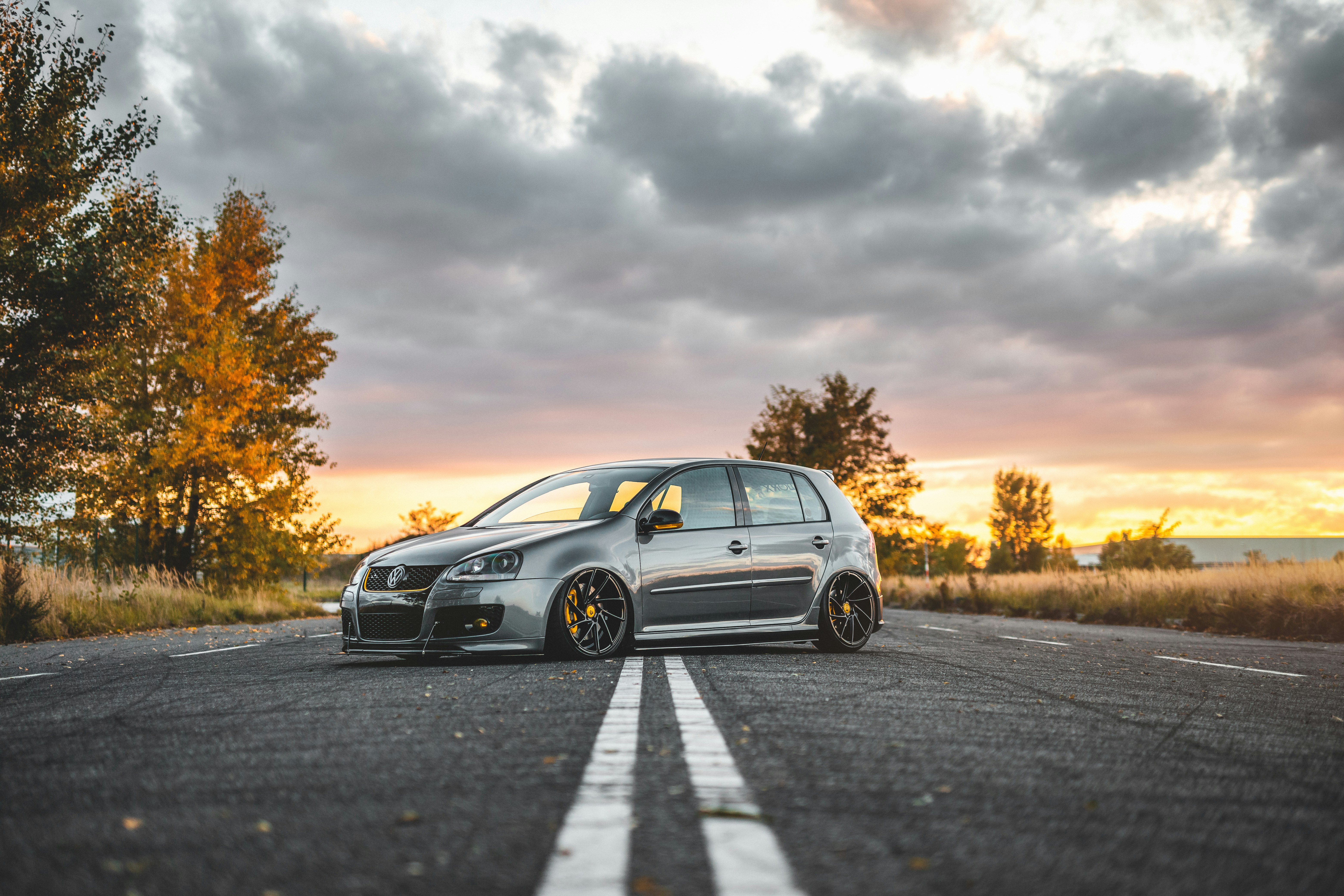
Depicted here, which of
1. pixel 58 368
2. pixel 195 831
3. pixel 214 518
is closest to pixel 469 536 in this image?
pixel 195 831

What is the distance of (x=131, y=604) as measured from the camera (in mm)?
16953

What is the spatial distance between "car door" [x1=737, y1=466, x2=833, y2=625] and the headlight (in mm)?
2201

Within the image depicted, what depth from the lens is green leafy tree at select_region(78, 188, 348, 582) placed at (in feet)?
87.1

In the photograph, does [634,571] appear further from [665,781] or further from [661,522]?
[665,781]

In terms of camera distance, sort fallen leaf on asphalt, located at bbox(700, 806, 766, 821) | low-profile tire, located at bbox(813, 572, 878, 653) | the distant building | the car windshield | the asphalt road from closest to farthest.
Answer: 1. the asphalt road
2. fallen leaf on asphalt, located at bbox(700, 806, 766, 821)
3. the car windshield
4. low-profile tire, located at bbox(813, 572, 878, 653)
5. the distant building

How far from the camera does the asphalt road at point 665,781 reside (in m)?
2.60

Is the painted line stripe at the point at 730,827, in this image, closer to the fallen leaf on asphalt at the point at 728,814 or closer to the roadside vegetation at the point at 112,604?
the fallen leaf on asphalt at the point at 728,814

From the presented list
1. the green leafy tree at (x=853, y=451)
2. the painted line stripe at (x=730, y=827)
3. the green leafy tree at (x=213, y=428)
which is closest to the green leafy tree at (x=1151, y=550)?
the green leafy tree at (x=853, y=451)

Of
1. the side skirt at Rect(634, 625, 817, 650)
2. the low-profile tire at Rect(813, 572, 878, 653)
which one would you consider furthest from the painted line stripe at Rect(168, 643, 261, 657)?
the low-profile tire at Rect(813, 572, 878, 653)

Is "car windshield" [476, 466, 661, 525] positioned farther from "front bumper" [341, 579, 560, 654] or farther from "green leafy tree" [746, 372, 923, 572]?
"green leafy tree" [746, 372, 923, 572]

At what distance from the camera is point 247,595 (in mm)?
23250

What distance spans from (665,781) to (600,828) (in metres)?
0.67

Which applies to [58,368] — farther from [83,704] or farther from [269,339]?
[83,704]

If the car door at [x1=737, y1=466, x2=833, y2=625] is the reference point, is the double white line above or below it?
below
